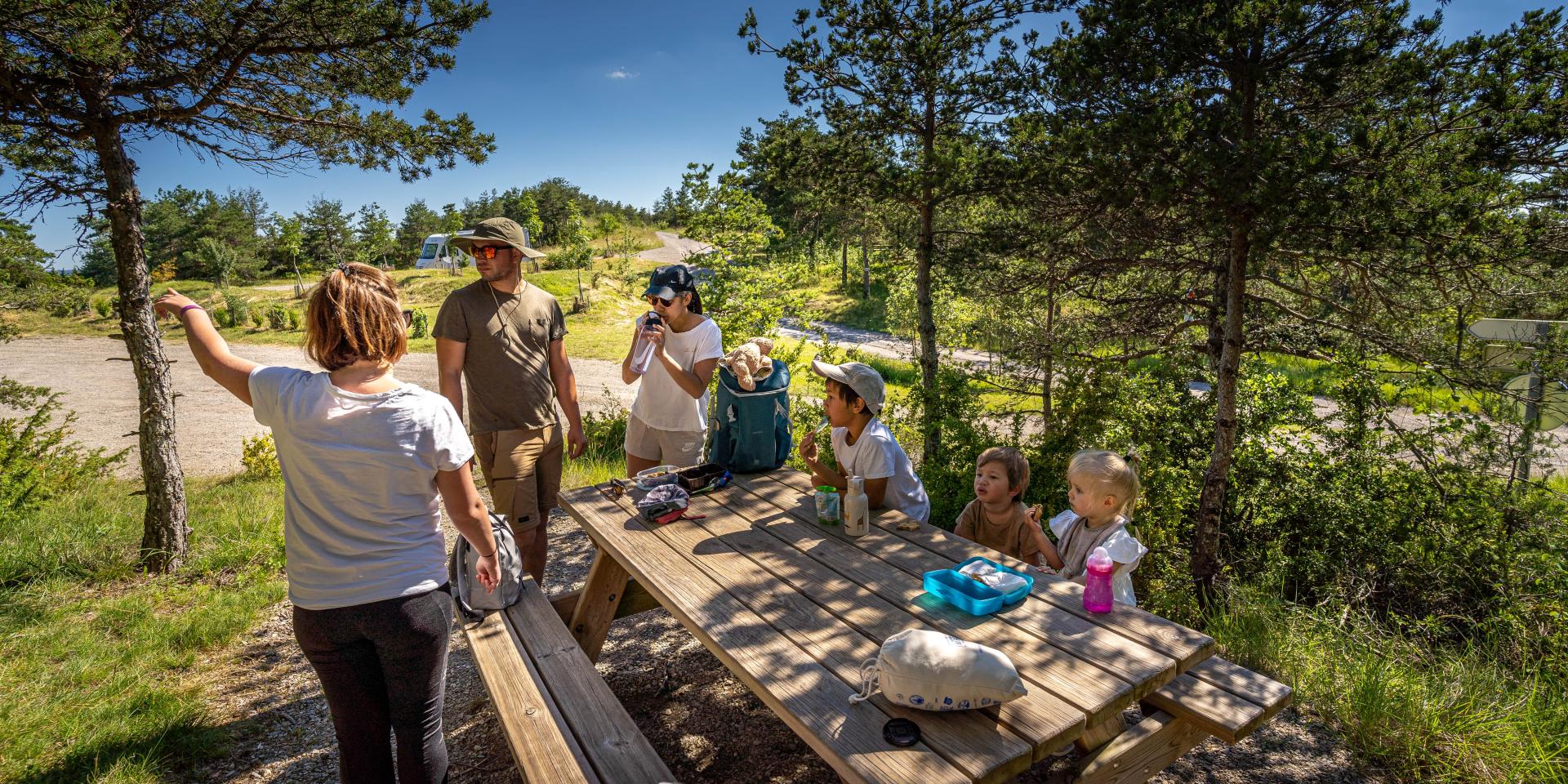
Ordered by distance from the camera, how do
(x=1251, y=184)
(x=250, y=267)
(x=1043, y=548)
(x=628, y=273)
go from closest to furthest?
(x=1043, y=548) → (x=1251, y=184) → (x=628, y=273) → (x=250, y=267)

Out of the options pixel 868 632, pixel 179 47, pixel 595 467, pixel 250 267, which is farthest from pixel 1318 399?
pixel 250 267

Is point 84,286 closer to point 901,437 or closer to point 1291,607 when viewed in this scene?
point 901,437

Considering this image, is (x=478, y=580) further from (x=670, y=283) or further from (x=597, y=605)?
(x=670, y=283)

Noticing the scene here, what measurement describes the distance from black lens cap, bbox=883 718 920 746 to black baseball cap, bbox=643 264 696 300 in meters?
2.42

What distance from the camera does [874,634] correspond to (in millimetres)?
2055

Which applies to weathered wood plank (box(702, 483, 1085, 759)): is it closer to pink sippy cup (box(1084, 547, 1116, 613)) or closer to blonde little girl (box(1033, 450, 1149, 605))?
pink sippy cup (box(1084, 547, 1116, 613))

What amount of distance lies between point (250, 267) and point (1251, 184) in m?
45.0

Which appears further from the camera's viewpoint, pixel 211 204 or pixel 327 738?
pixel 211 204

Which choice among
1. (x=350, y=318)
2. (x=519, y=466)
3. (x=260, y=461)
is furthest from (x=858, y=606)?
(x=260, y=461)

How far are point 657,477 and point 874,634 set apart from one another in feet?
5.51

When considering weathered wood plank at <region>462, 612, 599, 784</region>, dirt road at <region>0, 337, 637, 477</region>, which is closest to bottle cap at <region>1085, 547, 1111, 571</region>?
weathered wood plank at <region>462, 612, 599, 784</region>

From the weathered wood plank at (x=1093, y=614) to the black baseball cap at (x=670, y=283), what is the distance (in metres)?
1.49

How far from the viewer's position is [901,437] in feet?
21.0

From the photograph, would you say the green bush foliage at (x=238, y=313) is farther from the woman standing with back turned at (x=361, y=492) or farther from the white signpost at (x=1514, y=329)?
the white signpost at (x=1514, y=329)
